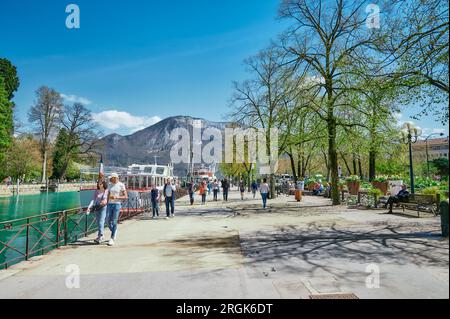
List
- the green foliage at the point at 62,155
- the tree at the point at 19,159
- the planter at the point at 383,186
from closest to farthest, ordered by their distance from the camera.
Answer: the planter at the point at 383,186 < the tree at the point at 19,159 < the green foliage at the point at 62,155

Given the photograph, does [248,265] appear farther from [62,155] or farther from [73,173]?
[73,173]

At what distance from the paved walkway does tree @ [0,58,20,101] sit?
185 ft

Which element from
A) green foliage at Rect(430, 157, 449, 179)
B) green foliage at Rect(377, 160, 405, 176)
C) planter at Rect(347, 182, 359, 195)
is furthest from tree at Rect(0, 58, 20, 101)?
green foliage at Rect(430, 157, 449, 179)

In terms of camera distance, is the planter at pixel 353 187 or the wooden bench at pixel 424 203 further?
the planter at pixel 353 187

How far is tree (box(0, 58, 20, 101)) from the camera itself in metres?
55.7

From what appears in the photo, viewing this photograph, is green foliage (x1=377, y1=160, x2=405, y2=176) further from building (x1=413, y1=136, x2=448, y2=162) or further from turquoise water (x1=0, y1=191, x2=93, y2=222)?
turquoise water (x1=0, y1=191, x2=93, y2=222)

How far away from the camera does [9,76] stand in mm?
56219

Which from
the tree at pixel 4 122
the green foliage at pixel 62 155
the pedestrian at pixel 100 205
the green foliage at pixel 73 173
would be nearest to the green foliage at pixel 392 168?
the pedestrian at pixel 100 205

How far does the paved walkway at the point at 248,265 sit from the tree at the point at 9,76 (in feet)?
185

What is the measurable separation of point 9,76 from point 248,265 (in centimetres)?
6266

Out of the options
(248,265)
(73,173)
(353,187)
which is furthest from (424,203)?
(73,173)

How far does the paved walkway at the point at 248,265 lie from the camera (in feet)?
16.2

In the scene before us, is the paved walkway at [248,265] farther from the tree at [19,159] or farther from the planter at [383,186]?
the tree at [19,159]
